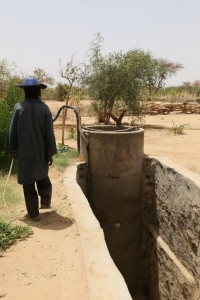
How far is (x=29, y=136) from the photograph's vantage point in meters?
3.99

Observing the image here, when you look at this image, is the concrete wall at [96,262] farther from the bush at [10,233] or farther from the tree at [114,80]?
the tree at [114,80]

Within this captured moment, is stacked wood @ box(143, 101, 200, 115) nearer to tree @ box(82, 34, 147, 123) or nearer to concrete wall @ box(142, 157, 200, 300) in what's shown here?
tree @ box(82, 34, 147, 123)

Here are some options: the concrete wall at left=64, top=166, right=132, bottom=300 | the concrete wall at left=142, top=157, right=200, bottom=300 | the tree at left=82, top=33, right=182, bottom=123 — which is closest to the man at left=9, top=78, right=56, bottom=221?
the concrete wall at left=64, top=166, right=132, bottom=300

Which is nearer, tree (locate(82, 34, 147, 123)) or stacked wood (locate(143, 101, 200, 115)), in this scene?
tree (locate(82, 34, 147, 123))

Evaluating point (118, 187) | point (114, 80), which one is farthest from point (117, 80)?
point (118, 187)

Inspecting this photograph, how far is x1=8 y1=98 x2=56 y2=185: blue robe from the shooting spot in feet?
13.1

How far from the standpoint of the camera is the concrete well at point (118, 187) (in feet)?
18.6

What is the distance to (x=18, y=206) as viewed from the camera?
14.9 feet

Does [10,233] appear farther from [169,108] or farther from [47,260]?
[169,108]

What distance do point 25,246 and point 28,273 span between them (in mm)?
519

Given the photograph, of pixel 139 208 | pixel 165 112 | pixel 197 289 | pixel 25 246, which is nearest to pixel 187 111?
pixel 165 112

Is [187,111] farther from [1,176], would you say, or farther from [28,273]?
[28,273]

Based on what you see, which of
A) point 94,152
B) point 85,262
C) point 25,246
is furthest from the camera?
point 94,152

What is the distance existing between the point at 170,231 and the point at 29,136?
305 centimetres
